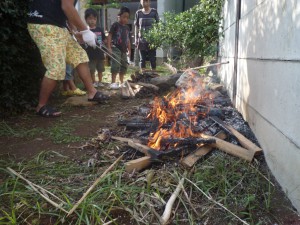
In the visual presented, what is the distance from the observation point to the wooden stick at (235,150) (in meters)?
2.74

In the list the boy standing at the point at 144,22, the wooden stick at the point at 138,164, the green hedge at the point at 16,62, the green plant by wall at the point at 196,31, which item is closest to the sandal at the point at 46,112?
the green hedge at the point at 16,62

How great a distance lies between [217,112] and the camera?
391 centimetres

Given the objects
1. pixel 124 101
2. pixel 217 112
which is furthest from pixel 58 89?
pixel 217 112

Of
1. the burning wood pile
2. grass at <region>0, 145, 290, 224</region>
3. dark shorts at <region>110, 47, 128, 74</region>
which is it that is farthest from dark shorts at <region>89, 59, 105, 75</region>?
grass at <region>0, 145, 290, 224</region>

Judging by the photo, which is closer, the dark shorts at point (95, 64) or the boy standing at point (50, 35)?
the boy standing at point (50, 35)

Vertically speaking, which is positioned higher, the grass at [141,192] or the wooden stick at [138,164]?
the wooden stick at [138,164]

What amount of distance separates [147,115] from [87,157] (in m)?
1.38

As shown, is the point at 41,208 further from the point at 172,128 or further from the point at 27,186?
the point at 172,128

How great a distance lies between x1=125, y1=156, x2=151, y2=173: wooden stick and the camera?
103 inches

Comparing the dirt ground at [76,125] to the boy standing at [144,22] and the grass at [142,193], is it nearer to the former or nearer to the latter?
the grass at [142,193]

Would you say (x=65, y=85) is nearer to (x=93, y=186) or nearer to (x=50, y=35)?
(x=50, y=35)

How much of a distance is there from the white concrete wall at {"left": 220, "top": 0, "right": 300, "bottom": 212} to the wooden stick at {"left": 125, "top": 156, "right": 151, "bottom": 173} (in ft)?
3.71

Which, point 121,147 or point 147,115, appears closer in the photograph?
point 121,147

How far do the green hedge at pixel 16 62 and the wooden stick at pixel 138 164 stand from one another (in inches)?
104
